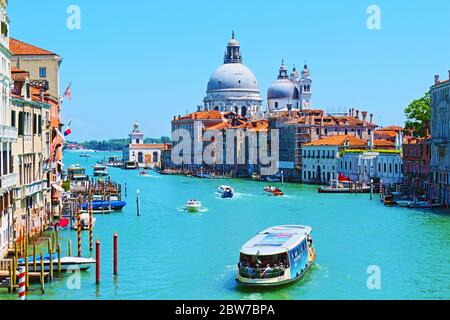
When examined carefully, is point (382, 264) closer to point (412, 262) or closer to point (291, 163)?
point (412, 262)

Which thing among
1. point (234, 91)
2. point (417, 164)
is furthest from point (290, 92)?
point (417, 164)

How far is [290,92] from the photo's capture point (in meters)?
73.0

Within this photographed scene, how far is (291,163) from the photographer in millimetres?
48219

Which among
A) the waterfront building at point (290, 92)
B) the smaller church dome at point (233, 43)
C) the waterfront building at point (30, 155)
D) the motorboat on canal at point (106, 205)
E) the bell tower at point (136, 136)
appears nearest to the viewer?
the waterfront building at point (30, 155)

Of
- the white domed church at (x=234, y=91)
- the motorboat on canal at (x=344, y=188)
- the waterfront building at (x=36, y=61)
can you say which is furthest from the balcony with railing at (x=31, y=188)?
the white domed church at (x=234, y=91)

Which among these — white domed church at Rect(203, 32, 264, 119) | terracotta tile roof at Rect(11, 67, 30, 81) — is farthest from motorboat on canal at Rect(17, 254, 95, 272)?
white domed church at Rect(203, 32, 264, 119)

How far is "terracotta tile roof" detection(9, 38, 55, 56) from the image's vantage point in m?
20.0

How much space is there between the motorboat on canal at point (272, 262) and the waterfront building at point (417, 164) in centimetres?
1683

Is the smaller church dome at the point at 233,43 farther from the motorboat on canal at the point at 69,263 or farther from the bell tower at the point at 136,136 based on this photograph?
the motorboat on canal at the point at 69,263

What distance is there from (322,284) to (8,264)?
4.30 metres

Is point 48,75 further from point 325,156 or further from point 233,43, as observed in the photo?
point 233,43

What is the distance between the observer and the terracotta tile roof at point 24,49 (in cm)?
2003

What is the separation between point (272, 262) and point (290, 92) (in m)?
61.9
